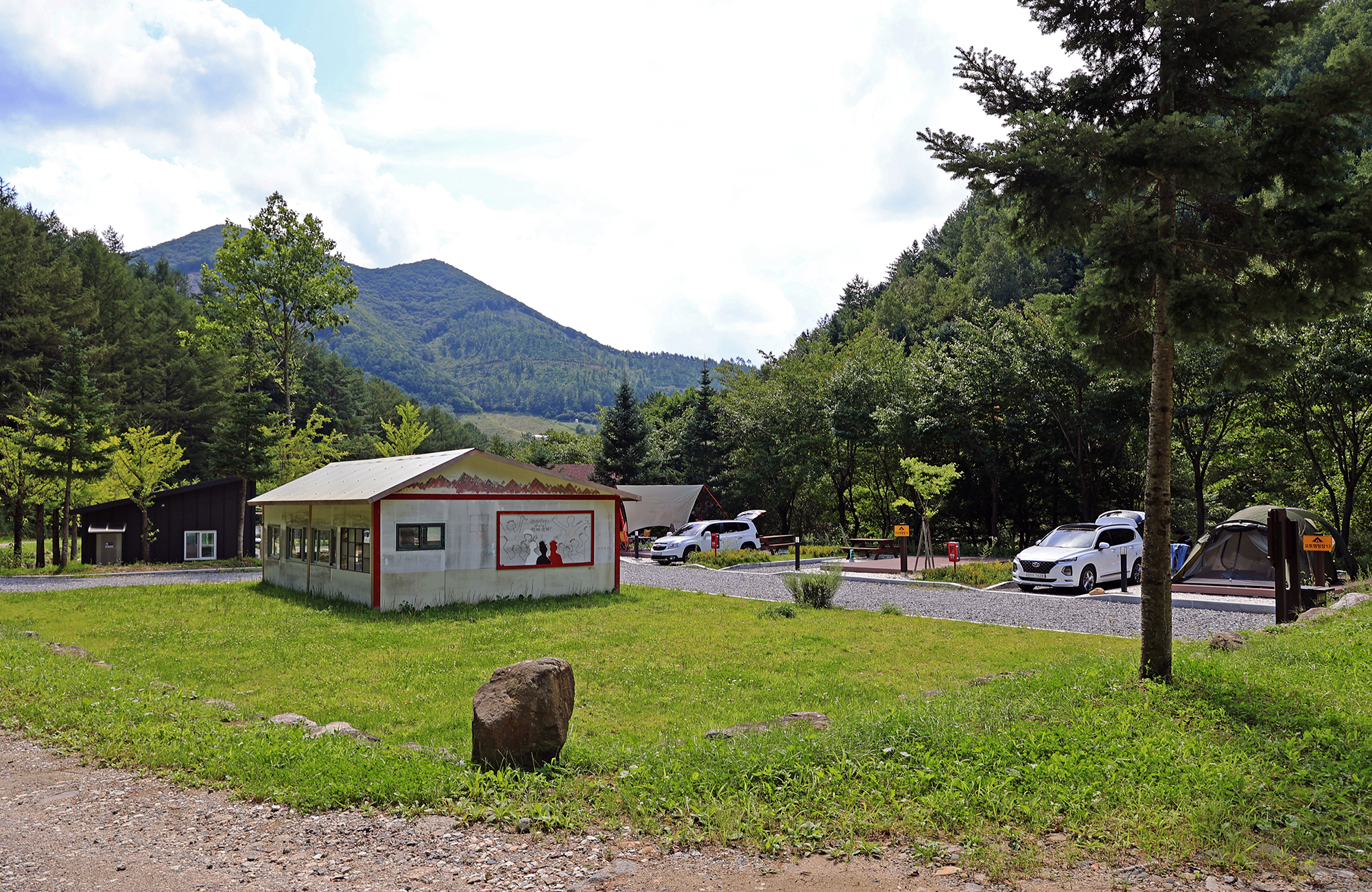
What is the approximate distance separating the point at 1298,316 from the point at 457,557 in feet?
50.0

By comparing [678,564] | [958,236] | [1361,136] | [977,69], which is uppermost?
[958,236]

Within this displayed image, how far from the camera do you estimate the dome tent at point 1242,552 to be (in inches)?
652

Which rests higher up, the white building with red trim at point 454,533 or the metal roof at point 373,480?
the metal roof at point 373,480

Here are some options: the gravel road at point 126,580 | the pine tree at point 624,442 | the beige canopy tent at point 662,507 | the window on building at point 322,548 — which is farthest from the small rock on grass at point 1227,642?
the pine tree at point 624,442

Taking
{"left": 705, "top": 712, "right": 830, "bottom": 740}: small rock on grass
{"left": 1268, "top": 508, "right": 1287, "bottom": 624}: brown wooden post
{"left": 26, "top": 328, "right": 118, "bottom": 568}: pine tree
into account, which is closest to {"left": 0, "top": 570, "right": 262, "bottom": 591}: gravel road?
{"left": 26, "top": 328, "right": 118, "bottom": 568}: pine tree

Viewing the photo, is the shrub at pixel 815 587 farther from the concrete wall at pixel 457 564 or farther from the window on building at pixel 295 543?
the window on building at pixel 295 543

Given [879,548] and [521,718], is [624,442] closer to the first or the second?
[879,548]

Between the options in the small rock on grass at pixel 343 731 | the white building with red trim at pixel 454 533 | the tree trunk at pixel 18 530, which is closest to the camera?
the small rock on grass at pixel 343 731

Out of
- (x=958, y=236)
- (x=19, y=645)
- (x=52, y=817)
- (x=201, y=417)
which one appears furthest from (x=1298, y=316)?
(x=958, y=236)

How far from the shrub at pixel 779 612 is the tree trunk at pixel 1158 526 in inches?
322

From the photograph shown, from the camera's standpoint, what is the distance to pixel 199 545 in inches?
1227

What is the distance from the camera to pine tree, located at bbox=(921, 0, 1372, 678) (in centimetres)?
628

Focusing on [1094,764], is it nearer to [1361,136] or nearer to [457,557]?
[1361,136]

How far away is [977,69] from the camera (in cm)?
747
